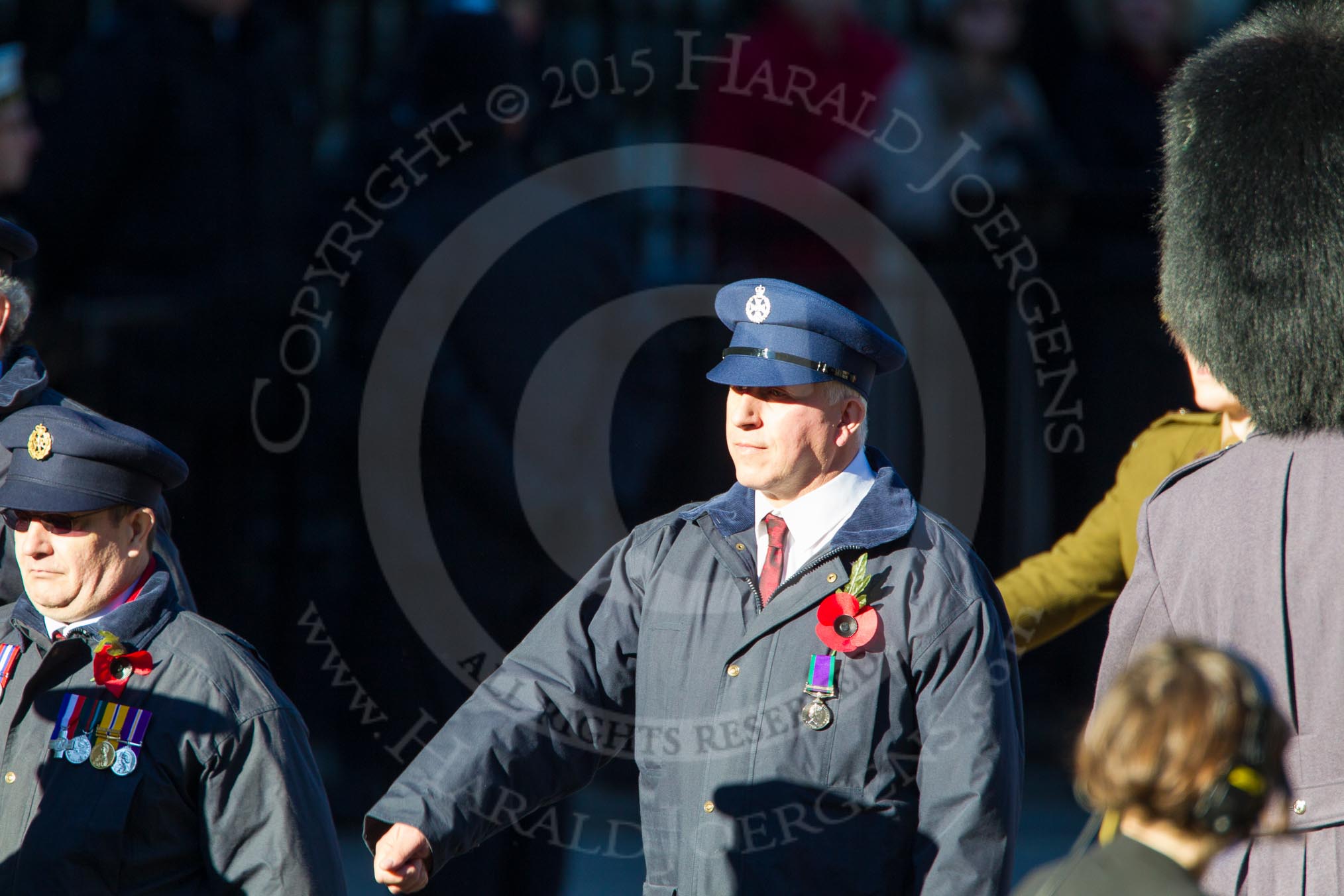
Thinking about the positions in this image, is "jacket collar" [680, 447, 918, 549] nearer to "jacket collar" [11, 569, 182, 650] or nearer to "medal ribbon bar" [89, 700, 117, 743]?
"jacket collar" [11, 569, 182, 650]

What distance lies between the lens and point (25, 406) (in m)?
3.17

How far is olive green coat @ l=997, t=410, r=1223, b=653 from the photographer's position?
3.57 metres

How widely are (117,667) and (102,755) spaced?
131mm

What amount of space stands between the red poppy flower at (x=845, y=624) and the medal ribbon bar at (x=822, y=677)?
2 cm

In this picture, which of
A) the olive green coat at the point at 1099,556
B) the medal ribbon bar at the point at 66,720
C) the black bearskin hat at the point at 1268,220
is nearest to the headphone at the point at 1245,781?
the black bearskin hat at the point at 1268,220

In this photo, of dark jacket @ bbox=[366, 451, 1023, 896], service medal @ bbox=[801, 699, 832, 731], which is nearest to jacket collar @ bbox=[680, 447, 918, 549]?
dark jacket @ bbox=[366, 451, 1023, 896]

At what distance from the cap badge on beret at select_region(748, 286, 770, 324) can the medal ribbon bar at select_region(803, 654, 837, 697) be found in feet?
1.97

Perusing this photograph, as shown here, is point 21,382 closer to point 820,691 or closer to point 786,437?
point 786,437

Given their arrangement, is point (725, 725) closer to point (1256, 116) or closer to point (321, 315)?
point (1256, 116)

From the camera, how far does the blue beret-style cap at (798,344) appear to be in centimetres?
275

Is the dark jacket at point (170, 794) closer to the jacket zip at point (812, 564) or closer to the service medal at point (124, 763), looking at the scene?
the service medal at point (124, 763)

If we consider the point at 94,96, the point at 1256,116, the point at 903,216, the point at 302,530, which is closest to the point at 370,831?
the point at 1256,116

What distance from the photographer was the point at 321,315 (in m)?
4.56

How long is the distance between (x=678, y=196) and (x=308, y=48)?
114 centimetres
